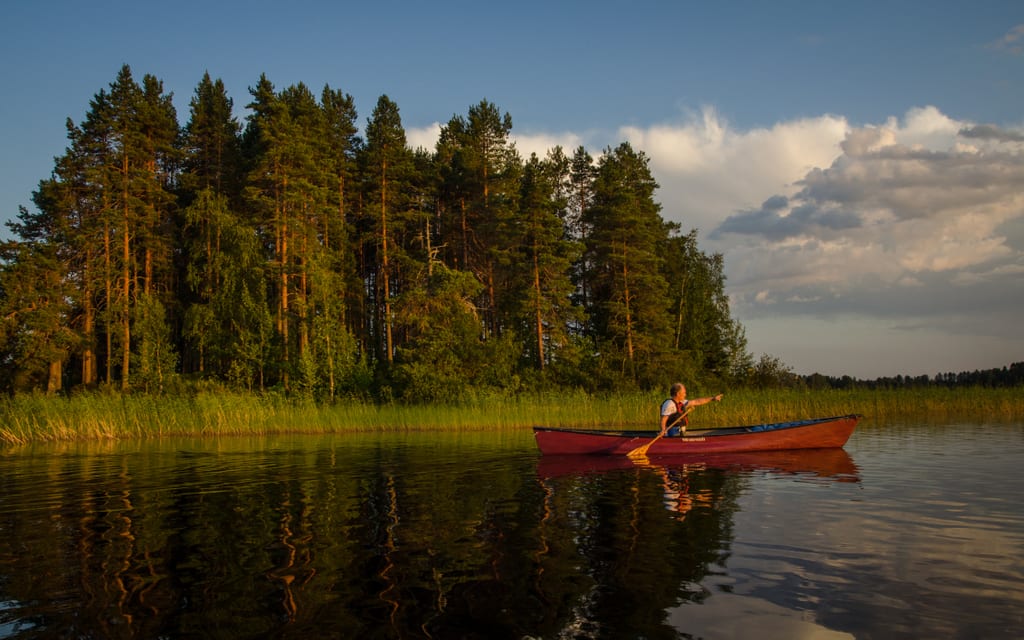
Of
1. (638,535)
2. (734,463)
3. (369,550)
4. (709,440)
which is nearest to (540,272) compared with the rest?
(709,440)

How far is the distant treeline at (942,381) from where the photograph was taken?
3166 centimetres

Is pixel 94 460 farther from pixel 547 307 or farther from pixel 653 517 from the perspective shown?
pixel 547 307

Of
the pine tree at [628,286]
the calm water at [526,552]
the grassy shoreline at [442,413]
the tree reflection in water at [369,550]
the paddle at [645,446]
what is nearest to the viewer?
the calm water at [526,552]

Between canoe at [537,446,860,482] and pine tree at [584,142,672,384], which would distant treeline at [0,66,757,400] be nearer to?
pine tree at [584,142,672,384]

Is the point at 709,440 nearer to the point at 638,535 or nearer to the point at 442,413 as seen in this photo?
the point at 638,535

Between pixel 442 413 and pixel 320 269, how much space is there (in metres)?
13.4

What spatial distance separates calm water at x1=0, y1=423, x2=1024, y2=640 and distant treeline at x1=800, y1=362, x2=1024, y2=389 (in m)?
19.5

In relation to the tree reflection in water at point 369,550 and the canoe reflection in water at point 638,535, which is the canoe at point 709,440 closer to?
the canoe reflection in water at point 638,535

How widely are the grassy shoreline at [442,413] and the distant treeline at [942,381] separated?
165 centimetres

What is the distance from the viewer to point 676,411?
16.8m

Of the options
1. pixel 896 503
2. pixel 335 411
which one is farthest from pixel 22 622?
pixel 335 411

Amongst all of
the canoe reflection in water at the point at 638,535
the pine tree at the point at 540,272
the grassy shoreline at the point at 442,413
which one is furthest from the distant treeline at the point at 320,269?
the canoe reflection in water at the point at 638,535

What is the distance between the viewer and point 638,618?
17.2 ft

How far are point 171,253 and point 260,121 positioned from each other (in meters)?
10.8
